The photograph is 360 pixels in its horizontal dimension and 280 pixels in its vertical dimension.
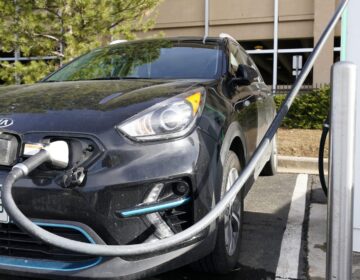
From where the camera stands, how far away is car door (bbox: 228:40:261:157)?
122 inches

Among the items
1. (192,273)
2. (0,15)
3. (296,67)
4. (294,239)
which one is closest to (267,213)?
(294,239)

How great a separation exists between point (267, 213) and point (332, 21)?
2.02m

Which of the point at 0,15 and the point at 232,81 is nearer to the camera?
the point at 232,81

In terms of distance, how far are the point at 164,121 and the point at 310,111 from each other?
7.09m

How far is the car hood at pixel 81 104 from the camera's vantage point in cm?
225

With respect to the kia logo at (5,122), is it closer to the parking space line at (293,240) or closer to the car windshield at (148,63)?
the car windshield at (148,63)

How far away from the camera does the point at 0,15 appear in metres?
Result: 7.06

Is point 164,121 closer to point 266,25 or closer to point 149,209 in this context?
point 149,209

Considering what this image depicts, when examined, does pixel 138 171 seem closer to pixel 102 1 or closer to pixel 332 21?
pixel 332 21

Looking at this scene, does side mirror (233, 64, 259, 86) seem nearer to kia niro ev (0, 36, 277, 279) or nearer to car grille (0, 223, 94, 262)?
kia niro ev (0, 36, 277, 279)

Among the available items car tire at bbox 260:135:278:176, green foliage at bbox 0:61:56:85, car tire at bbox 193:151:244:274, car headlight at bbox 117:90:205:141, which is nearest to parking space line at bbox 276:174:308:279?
→ car tire at bbox 193:151:244:274

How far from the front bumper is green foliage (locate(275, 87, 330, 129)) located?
7000 millimetres

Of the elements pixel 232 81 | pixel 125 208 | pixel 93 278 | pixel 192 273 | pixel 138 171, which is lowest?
pixel 192 273

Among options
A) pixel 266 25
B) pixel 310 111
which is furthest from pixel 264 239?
pixel 266 25
